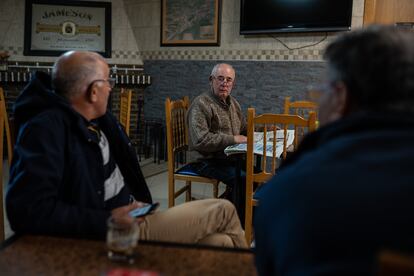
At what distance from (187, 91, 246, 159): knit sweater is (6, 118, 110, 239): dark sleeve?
168cm

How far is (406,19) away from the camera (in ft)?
13.9

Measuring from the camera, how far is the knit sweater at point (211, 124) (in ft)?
9.68

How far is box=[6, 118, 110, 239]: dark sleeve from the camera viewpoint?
121 cm

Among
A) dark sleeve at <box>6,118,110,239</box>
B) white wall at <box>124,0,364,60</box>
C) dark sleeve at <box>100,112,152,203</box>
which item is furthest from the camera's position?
white wall at <box>124,0,364,60</box>

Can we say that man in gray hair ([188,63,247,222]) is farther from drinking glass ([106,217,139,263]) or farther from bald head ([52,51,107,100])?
drinking glass ([106,217,139,263])

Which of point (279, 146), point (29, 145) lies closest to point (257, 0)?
point (279, 146)

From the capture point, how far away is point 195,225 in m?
1.55

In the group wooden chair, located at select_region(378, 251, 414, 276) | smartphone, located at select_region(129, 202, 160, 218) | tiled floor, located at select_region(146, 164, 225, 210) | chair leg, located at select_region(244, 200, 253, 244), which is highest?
wooden chair, located at select_region(378, 251, 414, 276)

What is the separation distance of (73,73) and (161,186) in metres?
2.89

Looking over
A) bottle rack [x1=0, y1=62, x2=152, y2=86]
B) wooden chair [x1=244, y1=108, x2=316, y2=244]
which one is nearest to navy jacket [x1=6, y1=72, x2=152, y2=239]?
wooden chair [x1=244, y1=108, x2=316, y2=244]

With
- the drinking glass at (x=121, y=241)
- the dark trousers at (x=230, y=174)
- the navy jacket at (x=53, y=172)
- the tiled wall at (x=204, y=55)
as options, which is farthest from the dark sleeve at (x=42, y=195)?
the tiled wall at (x=204, y=55)

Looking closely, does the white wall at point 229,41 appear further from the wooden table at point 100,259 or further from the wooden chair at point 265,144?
the wooden table at point 100,259

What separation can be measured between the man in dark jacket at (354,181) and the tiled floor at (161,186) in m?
2.94

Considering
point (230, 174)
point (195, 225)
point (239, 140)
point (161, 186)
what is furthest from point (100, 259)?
point (161, 186)
